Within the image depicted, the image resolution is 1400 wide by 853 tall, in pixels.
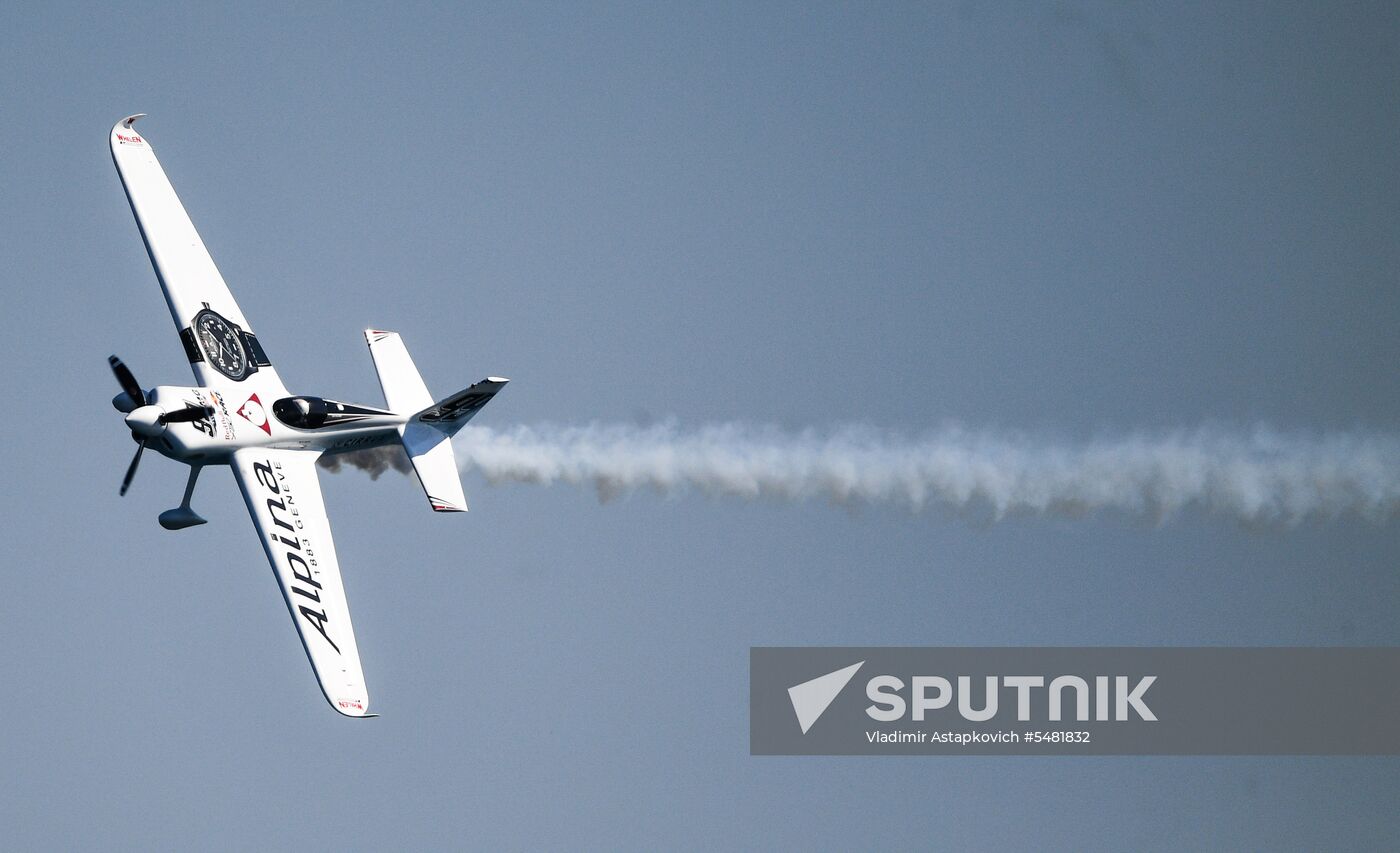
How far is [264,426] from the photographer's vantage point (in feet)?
176

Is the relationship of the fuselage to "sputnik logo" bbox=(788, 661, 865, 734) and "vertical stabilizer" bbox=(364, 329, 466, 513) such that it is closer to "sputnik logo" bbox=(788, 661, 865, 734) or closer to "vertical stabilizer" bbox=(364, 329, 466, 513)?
"vertical stabilizer" bbox=(364, 329, 466, 513)

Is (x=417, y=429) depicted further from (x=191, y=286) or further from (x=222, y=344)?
(x=191, y=286)

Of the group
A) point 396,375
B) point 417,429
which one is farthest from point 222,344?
point 417,429

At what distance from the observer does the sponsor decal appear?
169ft

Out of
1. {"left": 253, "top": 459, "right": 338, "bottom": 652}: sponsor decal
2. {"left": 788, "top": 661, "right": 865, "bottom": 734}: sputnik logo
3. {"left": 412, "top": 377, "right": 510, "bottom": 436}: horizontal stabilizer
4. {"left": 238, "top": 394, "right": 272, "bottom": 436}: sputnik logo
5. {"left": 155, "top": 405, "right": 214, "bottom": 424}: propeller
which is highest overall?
{"left": 412, "top": 377, "right": 510, "bottom": 436}: horizontal stabilizer

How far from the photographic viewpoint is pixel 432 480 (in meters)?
54.5

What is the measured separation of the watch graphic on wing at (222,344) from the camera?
2162 inches

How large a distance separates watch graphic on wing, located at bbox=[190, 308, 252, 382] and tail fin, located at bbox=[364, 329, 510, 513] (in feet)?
10.9

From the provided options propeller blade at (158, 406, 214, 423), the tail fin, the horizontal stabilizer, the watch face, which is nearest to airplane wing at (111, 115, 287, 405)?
the watch face

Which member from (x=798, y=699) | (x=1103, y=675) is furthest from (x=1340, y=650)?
(x=798, y=699)

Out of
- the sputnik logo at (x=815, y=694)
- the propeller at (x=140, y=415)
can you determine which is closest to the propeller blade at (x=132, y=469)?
the propeller at (x=140, y=415)

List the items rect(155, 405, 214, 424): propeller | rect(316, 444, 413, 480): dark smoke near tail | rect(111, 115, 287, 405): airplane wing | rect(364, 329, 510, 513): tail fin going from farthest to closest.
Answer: rect(316, 444, 413, 480): dark smoke near tail → rect(111, 115, 287, 405): airplane wing → rect(364, 329, 510, 513): tail fin → rect(155, 405, 214, 424): propeller

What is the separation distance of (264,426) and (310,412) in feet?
3.95

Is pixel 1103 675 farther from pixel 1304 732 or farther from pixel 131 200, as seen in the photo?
pixel 131 200
